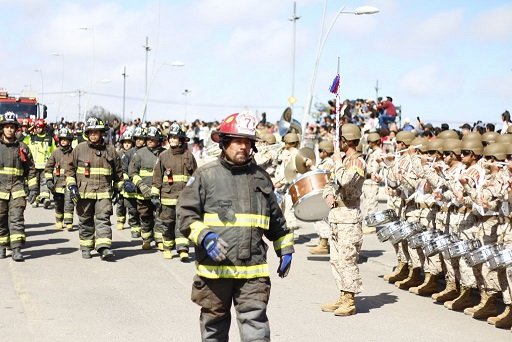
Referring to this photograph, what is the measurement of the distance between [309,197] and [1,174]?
488 cm

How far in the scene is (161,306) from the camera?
29.8ft

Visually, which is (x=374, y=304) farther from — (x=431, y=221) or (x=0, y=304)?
(x=0, y=304)

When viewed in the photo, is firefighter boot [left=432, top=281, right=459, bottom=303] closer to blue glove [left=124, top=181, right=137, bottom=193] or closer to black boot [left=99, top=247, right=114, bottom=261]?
black boot [left=99, top=247, right=114, bottom=261]

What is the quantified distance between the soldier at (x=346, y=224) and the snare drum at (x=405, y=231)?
4.55 ft

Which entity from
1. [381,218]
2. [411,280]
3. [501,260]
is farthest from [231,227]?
[411,280]

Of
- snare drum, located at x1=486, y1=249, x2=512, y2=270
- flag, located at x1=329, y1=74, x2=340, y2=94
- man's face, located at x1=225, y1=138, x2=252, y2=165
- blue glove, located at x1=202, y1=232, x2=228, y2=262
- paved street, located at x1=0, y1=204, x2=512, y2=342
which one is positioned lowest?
paved street, located at x1=0, y1=204, x2=512, y2=342

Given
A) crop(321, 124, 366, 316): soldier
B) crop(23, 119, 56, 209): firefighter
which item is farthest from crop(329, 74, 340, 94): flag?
crop(23, 119, 56, 209): firefighter

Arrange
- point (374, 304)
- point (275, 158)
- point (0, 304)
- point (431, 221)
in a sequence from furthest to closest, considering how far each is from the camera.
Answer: point (275, 158)
point (431, 221)
point (374, 304)
point (0, 304)

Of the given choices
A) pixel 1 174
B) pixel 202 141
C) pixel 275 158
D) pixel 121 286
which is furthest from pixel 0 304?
pixel 202 141

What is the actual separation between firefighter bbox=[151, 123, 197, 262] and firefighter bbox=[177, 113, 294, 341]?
22.1 feet

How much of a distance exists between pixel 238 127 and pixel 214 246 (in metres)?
0.95

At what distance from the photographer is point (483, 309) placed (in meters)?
9.03

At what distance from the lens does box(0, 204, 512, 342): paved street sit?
795 centimetres

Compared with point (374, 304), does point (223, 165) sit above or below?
above
